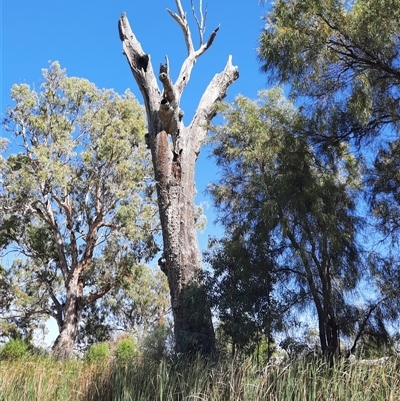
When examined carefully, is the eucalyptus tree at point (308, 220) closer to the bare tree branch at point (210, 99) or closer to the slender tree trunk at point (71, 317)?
the bare tree branch at point (210, 99)

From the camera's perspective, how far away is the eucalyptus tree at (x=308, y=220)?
20.9 ft

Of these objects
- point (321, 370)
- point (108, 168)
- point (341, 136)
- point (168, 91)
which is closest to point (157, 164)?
point (168, 91)

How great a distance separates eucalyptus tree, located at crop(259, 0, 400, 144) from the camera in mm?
4746

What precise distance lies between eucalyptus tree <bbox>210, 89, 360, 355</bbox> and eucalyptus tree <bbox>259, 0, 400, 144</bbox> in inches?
32.6

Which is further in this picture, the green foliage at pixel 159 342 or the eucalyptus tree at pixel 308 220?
the green foliage at pixel 159 342

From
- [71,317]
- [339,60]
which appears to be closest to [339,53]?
[339,60]

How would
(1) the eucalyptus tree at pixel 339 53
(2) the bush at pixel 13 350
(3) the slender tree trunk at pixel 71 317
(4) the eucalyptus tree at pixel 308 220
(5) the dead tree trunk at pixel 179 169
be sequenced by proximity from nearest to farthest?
(1) the eucalyptus tree at pixel 339 53 → (4) the eucalyptus tree at pixel 308 220 → (5) the dead tree trunk at pixel 179 169 → (2) the bush at pixel 13 350 → (3) the slender tree trunk at pixel 71 317

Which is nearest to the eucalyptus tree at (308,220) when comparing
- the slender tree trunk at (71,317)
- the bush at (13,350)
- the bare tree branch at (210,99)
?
the bare tree branch at (210,99)

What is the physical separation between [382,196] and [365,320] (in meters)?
1.66

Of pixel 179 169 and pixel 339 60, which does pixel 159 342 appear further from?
pixel 339 60

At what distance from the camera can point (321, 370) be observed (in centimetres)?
399

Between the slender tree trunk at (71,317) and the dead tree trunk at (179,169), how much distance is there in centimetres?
658

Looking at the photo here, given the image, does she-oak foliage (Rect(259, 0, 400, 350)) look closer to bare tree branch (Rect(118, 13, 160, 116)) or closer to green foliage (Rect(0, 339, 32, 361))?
bare tree branch (Rect(118, 13, 160, 116))

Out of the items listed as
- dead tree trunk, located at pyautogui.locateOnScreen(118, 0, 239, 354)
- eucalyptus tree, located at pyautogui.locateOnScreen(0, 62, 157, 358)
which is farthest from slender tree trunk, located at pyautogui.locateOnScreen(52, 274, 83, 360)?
dead tree trunk, located at pyautogui.locateOnScreen(118, 0, 239, 354)
